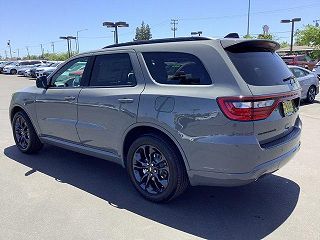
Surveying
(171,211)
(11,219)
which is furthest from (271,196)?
Result: (11,219)

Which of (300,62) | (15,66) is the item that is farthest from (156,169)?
(15,66)

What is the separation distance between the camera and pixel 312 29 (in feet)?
121

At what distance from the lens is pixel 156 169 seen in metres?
3.70

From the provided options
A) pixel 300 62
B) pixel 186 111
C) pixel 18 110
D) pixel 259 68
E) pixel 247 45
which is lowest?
pixel 18 110

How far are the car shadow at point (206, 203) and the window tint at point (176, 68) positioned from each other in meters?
1.41

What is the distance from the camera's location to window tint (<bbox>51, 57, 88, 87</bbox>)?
457cm

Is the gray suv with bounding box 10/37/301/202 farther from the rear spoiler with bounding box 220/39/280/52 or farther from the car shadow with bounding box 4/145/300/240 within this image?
the car shadow with bounding box 4/145/300/240

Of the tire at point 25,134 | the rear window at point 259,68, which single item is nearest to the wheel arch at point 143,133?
the rear window at point 259,68

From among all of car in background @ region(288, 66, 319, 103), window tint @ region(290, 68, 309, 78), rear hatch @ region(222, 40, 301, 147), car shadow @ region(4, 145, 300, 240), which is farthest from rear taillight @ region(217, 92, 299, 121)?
window tint @ region(290, 68, 309, 78)

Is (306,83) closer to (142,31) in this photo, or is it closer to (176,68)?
(176,68)

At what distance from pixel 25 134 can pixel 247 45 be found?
4050mm

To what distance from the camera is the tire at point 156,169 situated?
135 inches

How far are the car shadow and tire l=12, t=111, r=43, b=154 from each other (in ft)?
1.94

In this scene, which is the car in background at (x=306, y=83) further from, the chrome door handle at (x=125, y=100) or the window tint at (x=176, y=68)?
the chrome door handle at (x=125, y=100)
